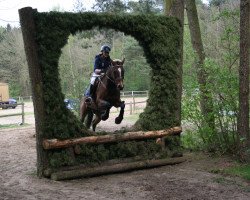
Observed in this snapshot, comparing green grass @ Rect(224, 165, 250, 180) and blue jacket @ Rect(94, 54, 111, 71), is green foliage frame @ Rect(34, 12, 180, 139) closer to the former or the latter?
blue jacket @ Rect(94, 54, 111, 71)

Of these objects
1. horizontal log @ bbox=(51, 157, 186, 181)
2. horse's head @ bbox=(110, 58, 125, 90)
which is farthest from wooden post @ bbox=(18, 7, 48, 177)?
horse's head @ bbox=(110, 58, 125, 90)

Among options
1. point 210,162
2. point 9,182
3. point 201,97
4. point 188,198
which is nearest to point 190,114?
point 201,97

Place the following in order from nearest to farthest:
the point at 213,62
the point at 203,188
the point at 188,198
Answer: the point at 188,198
the point at 203,188
the point at 213,62

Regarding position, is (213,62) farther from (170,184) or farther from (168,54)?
(170,184)

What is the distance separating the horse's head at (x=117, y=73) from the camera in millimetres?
10008

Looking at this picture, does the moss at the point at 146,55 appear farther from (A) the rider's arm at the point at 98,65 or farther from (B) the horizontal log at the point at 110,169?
(A) the rider's arm at the point at 98,65

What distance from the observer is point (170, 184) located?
8422mm

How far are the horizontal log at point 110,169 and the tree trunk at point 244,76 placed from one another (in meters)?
1.68

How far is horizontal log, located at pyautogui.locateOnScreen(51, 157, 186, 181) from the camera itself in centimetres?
874

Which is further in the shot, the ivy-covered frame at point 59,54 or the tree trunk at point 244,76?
the tree trunk at point 244,76

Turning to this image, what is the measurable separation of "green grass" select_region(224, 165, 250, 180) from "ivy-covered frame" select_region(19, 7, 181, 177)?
Answer: 190 centimetres

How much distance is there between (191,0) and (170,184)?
7058mm

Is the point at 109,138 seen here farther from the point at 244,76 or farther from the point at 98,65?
the point at 244,76

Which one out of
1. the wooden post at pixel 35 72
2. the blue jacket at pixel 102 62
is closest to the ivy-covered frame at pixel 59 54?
the wooden post at pixel 35 72
